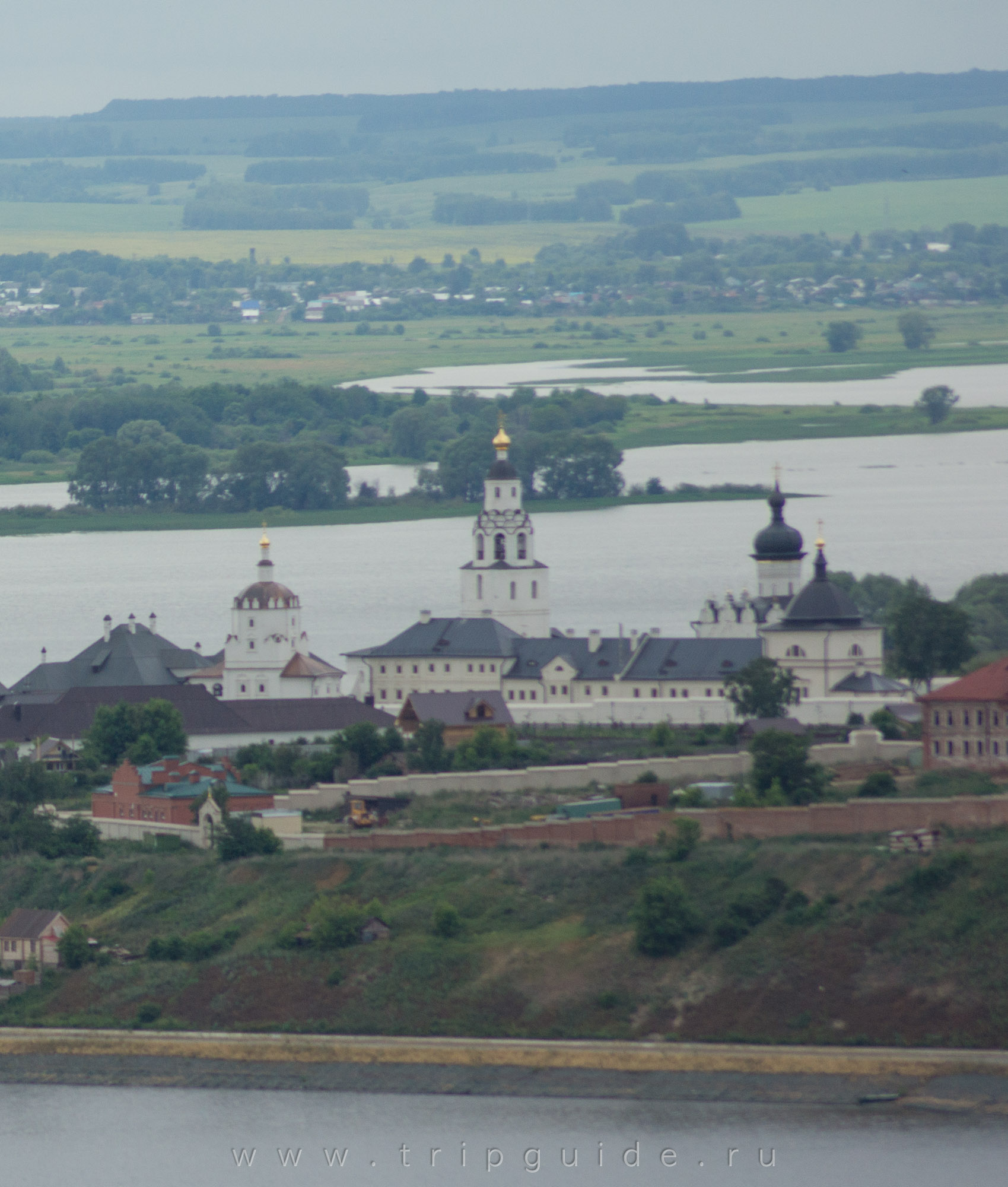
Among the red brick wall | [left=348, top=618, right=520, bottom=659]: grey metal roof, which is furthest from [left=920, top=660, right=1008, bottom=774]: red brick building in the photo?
[left=348, top=618, right=520, bottom=659]: grey metal roof

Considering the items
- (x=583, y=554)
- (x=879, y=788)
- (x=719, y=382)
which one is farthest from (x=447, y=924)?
(x=719, y=382)

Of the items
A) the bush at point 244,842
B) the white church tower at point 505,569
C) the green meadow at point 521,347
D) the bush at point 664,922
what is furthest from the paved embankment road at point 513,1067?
the green meadow at point 521,347

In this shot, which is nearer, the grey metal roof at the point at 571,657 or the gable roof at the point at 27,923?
the gable roof at the point at 27,923

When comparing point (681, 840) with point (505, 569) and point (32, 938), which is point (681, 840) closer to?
point (32, 938)

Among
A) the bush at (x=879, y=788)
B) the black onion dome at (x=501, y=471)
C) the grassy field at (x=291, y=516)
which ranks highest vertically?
the grassy field at (x=291, y=516)

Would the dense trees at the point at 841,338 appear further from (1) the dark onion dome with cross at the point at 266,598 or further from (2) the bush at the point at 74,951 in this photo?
(2) the bush at the point at 74,951

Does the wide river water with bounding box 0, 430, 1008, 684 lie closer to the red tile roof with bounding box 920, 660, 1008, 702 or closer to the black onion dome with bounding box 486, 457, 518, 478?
the black onion dome with bounding box 486, 457, 518, 478

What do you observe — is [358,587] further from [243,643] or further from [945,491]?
[945,491]
